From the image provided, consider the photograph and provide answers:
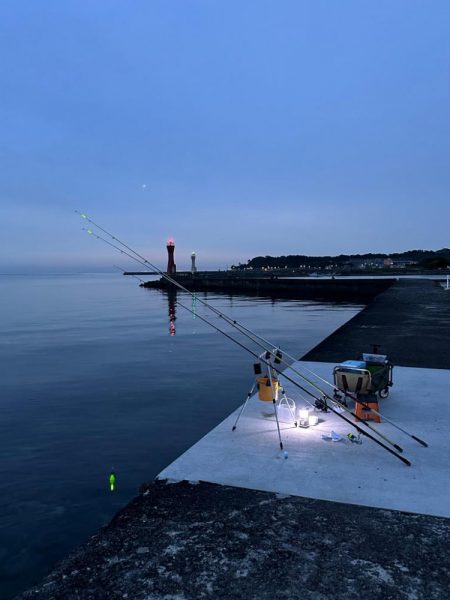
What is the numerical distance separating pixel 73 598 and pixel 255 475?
2534 mm

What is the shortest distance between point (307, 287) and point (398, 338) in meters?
50.1

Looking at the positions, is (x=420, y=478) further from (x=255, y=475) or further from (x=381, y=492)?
(x=255, y=475)

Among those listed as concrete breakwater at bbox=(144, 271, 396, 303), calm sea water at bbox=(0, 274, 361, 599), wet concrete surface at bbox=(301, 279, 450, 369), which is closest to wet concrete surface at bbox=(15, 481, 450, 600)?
calm sea water at bbox=(0, 274, 361, 599)

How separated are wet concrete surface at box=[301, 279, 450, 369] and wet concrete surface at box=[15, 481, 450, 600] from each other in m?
7.59

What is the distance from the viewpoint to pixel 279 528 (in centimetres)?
417

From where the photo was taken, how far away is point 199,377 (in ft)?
48.8

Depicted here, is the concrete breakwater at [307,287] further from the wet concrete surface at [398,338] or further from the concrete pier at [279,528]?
the concrete pier at [279,528]

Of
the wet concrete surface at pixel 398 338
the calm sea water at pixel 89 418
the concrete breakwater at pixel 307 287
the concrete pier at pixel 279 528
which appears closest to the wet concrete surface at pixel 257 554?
the concrete pier at pixel 279 528

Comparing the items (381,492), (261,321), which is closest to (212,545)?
(381,492)

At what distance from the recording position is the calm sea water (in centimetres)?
611

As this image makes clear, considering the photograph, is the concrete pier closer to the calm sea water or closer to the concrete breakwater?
the calm sea water

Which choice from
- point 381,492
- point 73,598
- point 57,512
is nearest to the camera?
point 73,598

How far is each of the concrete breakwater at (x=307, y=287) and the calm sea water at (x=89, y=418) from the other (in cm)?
3586

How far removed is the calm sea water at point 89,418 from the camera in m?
6.11
